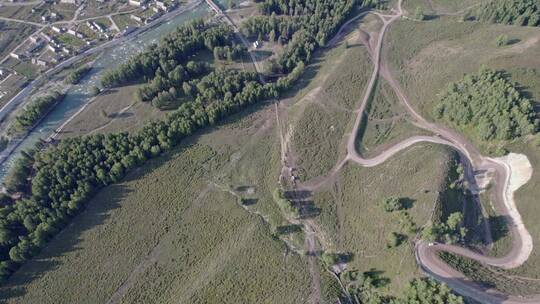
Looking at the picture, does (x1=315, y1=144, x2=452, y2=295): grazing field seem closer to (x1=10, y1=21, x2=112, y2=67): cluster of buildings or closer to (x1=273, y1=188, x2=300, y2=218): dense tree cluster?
(x1=273, y1=188, x2=300, y2=218): dense tree cluster

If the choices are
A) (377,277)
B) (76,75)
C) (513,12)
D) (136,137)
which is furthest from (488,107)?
(76,75)

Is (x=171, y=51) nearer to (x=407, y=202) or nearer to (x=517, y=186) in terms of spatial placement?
(x=407, y=202)

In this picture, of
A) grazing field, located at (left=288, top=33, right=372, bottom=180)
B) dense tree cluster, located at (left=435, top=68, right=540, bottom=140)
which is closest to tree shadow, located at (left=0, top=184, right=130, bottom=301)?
grazing field, located at (left=288, top=33, right=372, bottom=180)

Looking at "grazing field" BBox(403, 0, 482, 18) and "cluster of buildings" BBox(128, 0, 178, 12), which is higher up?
"cluster of buildings" BBox(128, 0, 178, 12)

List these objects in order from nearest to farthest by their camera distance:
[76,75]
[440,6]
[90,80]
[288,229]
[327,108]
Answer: [288,229]
[327,108]
[76,75]
[90,80]
[440,6]

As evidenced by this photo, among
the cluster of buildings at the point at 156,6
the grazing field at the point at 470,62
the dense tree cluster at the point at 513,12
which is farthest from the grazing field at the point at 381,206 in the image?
the cluster of buildings at the point at 156,6

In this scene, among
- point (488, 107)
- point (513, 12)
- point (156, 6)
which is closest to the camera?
point (488, 107)

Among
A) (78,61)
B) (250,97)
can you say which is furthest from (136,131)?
(78,61)
